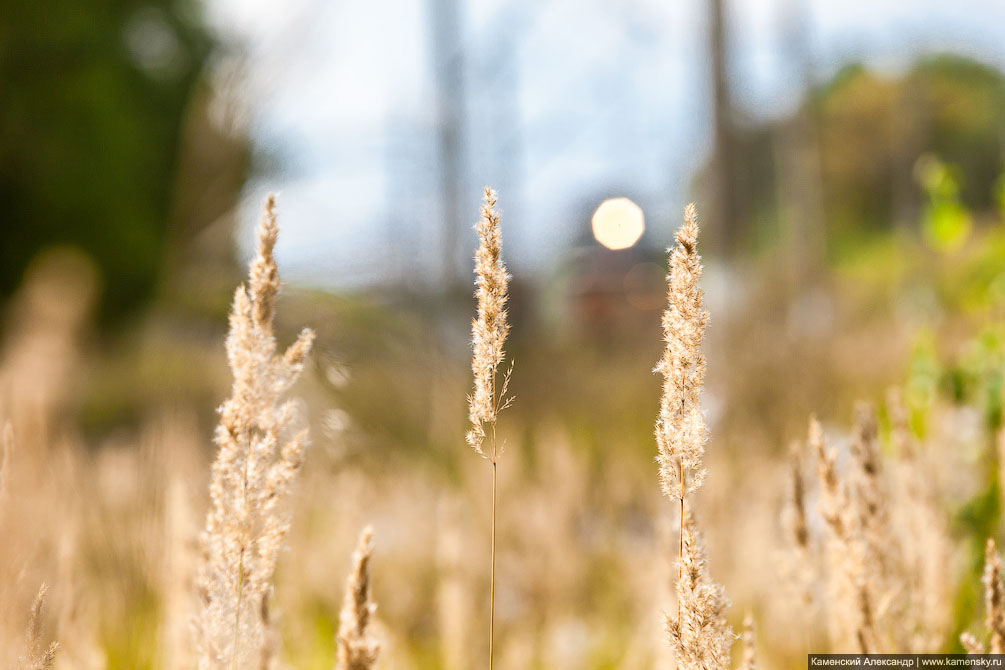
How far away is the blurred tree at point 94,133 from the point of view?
9641 millimetres

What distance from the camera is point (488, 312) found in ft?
2.46

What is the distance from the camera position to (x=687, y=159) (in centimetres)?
810

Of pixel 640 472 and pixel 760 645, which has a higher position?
pixel 640 472

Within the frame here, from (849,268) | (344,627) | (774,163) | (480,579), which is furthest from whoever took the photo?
(774,163)

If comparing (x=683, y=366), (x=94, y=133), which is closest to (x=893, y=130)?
(x=94, y=133)

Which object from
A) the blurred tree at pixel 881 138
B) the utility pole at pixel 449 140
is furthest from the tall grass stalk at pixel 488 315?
the blurred tree at pixel 881 138

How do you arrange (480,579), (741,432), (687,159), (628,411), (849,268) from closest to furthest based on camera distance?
1. (480,579)
2. (741,432)
3. (628,411)
4. (687,159)
5. (849,268)

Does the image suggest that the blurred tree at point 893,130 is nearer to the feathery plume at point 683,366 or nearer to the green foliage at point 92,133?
the green foliage at point 92,133

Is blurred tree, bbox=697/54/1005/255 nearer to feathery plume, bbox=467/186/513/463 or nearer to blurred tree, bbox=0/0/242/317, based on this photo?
blurred tree, bbox=0/0/242/317

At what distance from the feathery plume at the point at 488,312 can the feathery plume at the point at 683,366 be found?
0.50 feet

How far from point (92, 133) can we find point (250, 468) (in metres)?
11.9

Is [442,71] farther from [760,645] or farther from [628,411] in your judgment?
[760,645]

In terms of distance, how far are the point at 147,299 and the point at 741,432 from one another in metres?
9.98

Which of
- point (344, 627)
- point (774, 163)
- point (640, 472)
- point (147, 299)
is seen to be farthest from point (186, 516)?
point (774, 163)
